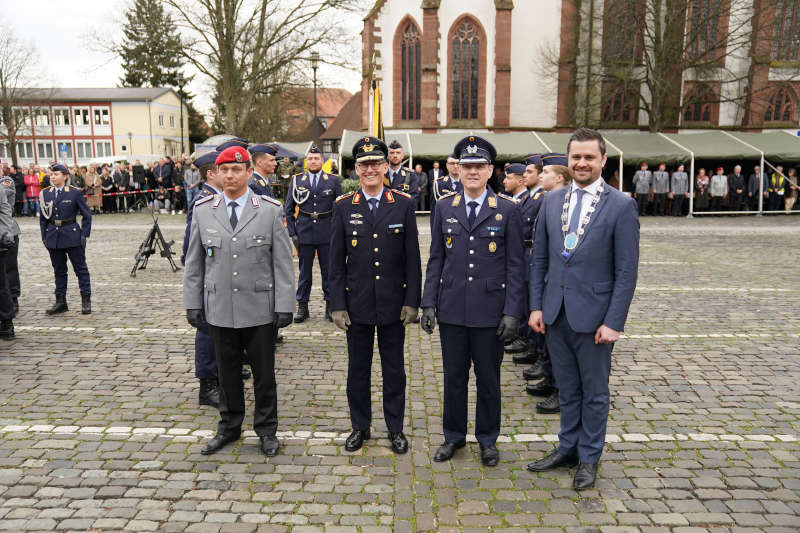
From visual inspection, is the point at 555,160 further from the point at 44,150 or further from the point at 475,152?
the point at 44,150

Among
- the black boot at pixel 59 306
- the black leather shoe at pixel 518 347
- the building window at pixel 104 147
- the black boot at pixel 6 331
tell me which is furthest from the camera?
the building window at pixel 104 147

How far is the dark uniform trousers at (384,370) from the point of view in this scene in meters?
4.59

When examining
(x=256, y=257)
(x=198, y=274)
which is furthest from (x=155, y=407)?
(x=256, y=257)

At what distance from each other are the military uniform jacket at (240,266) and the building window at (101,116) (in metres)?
73.1

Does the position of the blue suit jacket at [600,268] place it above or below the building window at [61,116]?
below

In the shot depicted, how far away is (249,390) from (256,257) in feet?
6.41

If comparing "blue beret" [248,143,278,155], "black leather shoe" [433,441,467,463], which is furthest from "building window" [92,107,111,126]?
"black leather shoe" [433,441,467,463]

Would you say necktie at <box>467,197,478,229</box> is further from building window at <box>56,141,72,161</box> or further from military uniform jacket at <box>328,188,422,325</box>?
building window at <box>56,141,72,161</box>

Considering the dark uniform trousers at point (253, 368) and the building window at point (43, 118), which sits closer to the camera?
the dark uniform trousers at point (253, 368)

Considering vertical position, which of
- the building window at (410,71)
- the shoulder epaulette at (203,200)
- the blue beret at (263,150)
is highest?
the building window at (410,71)

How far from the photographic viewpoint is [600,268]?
13.1 feet

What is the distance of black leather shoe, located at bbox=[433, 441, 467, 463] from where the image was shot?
4445mm

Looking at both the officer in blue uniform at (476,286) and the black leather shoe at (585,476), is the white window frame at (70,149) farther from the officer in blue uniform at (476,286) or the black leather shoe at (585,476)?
the black leather shoe at (585,476)

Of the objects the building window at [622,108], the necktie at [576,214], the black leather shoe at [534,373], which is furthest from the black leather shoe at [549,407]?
the building window at [622,108]
